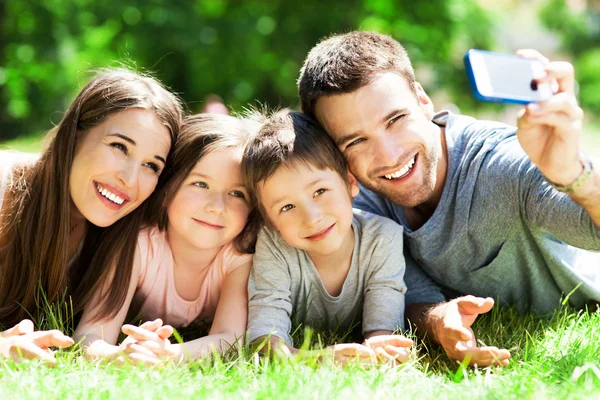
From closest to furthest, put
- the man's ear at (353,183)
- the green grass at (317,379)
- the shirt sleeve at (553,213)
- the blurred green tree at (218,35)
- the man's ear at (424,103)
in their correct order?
the green grass at (317,379) < the shirt sleeve at (553,213) < the man's ear at (353,183) < the man's ear at (424,103) < the blurred green tree at (218,35)

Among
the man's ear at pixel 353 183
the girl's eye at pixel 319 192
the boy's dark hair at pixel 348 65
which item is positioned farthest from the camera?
the man's ear at pixel 353 183

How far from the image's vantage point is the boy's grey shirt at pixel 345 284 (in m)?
3.13

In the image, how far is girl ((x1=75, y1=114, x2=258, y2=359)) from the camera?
3.14 m

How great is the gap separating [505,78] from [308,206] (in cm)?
102

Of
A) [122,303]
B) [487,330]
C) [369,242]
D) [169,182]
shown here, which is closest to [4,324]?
[122,303]

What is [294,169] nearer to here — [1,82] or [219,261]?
→ [219,261]

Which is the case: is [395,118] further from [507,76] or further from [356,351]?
[356,351]

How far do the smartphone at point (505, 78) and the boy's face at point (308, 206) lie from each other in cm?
88

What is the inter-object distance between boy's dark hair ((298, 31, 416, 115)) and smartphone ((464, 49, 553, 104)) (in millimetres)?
768

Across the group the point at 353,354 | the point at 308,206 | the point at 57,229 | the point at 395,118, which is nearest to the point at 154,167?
the point at 57,229

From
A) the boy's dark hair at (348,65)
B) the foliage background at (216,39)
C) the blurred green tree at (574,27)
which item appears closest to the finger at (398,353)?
the boy's dark hair at (348,65)

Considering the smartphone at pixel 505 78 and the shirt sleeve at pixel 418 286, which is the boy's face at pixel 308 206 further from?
the smartphone at pixel 505 78

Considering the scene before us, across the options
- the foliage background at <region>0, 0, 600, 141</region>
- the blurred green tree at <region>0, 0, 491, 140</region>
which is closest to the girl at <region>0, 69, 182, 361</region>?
the foliage background at <region>0, 0, 600, 141</region>

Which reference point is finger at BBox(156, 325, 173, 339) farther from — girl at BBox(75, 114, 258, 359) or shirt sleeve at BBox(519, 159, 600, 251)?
shirt sleeve at BBox(519, 159, 600, 251)
